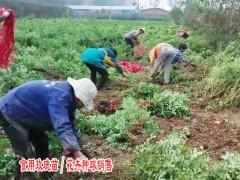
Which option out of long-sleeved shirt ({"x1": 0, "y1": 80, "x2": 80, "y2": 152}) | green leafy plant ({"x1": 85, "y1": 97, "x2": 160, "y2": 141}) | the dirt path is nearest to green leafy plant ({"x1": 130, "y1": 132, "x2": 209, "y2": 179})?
the dirt path

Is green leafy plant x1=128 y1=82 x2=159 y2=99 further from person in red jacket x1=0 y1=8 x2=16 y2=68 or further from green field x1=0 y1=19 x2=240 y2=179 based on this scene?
person in red jacket x1=0 y1=8 x2=16 y2=68

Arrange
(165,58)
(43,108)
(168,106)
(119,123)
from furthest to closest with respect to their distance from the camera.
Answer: (165,58), (168,106), (119,123), (43,108)

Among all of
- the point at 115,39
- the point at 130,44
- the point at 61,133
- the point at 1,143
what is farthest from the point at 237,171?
the point at 115,39

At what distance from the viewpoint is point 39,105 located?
14.0ft

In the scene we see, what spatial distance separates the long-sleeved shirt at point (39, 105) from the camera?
399 cm

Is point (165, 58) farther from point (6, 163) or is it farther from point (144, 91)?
point (6, 163)

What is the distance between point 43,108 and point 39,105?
0.05 m

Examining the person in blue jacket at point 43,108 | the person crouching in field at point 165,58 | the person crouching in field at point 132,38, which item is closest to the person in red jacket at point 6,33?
the person in blue jacket at point 43,108

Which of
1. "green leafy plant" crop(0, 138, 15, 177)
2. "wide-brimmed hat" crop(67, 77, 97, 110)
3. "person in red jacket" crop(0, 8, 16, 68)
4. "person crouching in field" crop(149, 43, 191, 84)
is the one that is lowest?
"green leafy plant" crop(0, 138, 15, 177)

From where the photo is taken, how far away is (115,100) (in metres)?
8.38

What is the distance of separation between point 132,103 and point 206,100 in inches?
91.4

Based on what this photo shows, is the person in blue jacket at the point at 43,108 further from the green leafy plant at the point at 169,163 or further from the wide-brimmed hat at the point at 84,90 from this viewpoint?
the green leafy plant at the point at 169,163

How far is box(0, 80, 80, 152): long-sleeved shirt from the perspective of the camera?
13.1ft

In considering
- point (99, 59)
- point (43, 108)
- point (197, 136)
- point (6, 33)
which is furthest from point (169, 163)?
point (99, 59)
